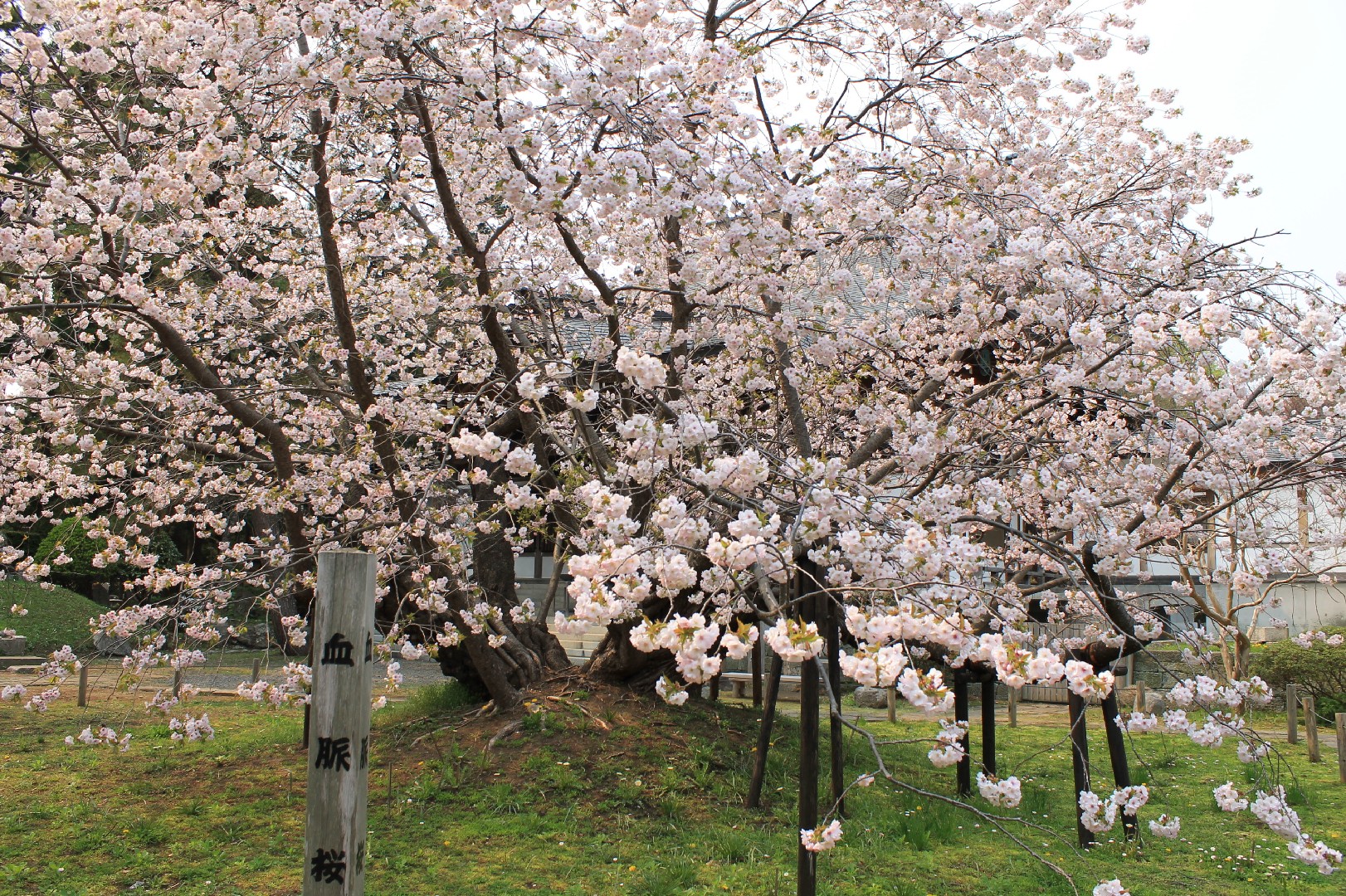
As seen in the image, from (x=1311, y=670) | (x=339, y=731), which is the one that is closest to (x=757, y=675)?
(x=1311, y=670)

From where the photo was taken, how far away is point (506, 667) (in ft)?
25.1

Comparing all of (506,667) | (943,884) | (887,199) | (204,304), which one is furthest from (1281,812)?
(204,304)

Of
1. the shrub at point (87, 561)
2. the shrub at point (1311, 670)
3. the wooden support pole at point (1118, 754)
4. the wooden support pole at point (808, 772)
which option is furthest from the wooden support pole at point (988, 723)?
the shrub at point (87, 561)

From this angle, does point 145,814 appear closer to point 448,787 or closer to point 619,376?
point 448,787

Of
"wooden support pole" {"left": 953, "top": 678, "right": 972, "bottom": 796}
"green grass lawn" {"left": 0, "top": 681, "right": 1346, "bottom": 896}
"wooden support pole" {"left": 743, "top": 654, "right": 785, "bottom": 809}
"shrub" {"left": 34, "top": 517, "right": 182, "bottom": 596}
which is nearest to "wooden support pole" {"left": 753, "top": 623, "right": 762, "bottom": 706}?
"green grass lawn" {"left": 0, "top": 681, "right": 1346, "bottom": 896}

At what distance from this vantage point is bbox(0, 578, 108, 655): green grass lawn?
14180 millimetres

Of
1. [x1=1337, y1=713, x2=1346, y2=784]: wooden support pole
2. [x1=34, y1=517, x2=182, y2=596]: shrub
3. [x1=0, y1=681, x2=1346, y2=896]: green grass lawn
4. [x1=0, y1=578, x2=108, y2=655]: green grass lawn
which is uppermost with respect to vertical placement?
[x1=34, y1=517, x2=182, y2=596]: shrub

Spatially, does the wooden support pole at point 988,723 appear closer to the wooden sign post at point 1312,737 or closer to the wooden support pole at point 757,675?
the wooden support pole at point 757,675

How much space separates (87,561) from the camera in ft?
52.3

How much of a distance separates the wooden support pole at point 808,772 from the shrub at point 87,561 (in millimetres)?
13910

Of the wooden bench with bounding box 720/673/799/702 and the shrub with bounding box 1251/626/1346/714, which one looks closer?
the shrub with bounding box 1251/626/1346/714

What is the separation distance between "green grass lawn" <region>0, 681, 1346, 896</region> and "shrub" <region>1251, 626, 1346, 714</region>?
3.08m

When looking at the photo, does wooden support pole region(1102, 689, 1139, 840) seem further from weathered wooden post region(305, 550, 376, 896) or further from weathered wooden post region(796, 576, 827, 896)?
weathered wooden post region(305, 550, 376, 896)

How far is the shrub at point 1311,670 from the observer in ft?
36.2
